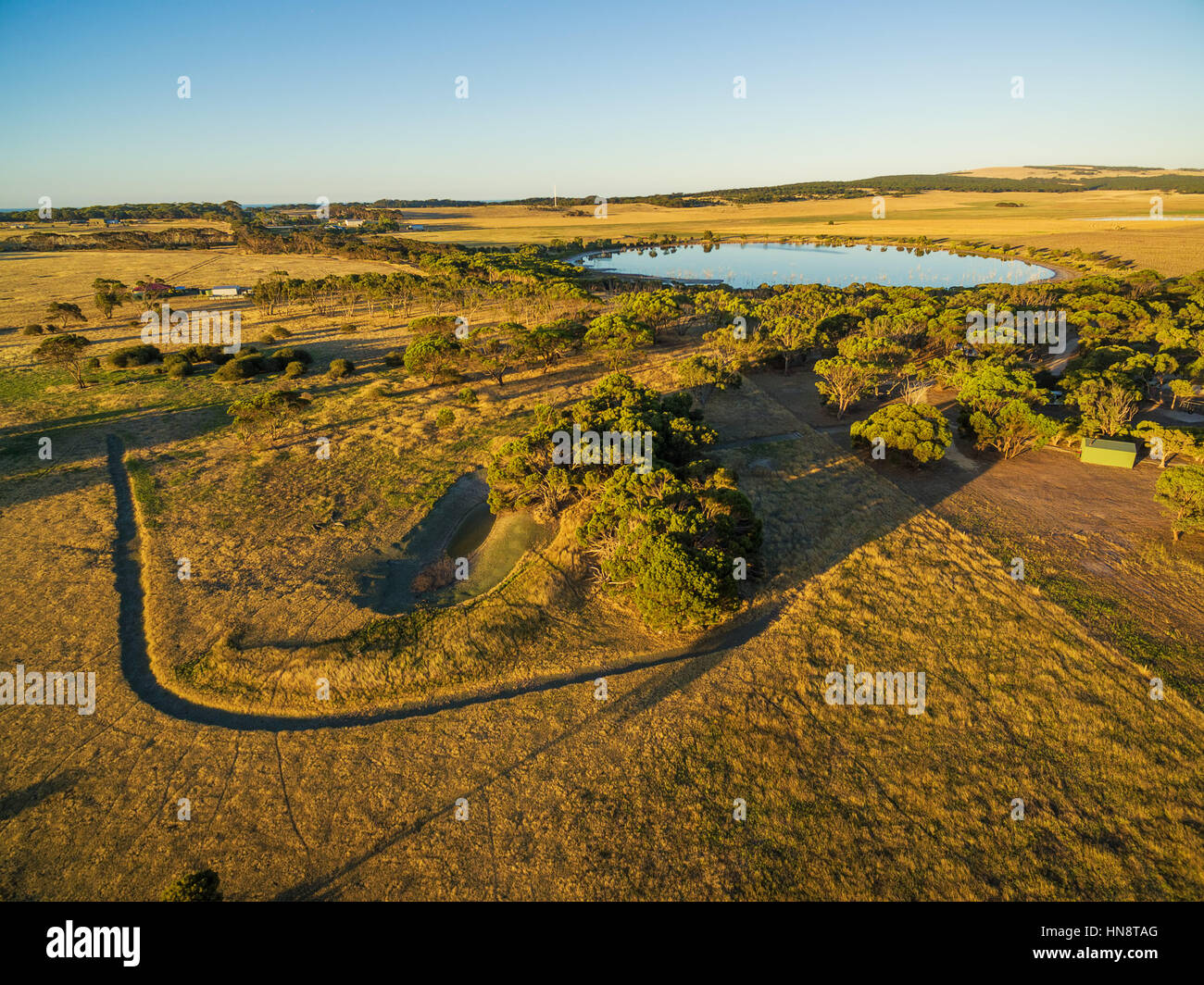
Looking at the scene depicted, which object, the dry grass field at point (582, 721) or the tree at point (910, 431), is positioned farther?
the tree at point (910, 431)

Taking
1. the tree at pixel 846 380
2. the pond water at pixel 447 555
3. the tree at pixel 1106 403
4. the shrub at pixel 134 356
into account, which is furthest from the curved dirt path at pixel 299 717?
the shrub at pixel 134 356

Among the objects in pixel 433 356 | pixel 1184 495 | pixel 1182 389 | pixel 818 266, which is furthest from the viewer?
pixel 818 266

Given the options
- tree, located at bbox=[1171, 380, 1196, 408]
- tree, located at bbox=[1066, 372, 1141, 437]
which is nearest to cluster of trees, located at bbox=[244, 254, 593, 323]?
tree, located at bbox=[1066, 372, 1141, 437]

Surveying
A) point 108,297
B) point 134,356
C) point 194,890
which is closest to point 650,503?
point 194,890

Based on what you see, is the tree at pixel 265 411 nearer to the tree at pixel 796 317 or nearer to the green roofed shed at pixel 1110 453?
the tree at pixel 796 317

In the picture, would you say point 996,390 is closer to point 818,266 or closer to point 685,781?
point 685,781

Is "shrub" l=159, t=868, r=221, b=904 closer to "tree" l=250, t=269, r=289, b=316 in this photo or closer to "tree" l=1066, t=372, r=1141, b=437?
"tree" l=1066, t=372, r=1141, b=437
